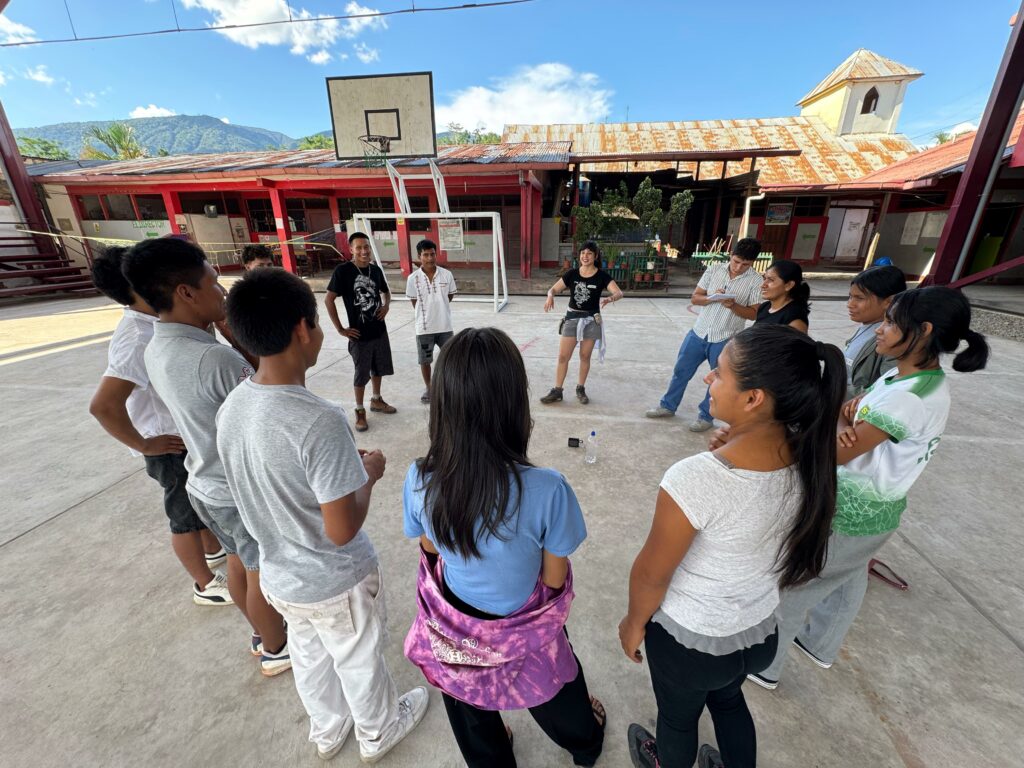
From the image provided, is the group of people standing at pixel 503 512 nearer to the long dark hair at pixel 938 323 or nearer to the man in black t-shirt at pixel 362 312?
the long dark hair at pixel 938 323

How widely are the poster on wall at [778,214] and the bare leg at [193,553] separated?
18.9m

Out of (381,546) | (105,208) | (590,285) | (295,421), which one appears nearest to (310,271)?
(105,208)

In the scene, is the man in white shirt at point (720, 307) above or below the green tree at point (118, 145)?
below

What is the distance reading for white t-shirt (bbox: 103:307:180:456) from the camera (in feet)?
5.54

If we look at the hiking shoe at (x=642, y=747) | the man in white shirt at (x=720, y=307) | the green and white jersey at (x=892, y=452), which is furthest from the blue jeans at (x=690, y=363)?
the hiking shoe at (x=642, y=747)

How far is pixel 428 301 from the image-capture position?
4.22m

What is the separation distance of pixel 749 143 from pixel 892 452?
19.1m

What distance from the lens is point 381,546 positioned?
250cm

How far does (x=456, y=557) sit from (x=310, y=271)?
16509 millimetres

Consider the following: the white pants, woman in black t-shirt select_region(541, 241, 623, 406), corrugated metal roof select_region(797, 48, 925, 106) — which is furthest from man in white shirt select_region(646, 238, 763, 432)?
corrugated metal roof select_region(797, 48, 925, 106)

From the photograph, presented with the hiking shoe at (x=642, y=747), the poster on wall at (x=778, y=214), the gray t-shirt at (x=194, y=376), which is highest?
the poster on wall at (x=778, y=214)

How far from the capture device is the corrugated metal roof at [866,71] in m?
21.3

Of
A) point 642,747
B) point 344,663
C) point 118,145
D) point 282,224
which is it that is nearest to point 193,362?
point 344,663

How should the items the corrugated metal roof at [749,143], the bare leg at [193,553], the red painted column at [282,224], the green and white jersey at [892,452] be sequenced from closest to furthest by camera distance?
1. the green and white jersey at [892,452]
2. the bare leg at [193,553]
3. the red painted column at [282,224]
4. the corrugated metal roof at [749,143]
